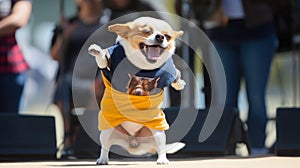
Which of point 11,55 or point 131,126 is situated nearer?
point 131,126

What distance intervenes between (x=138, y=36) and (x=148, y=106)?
47 cm

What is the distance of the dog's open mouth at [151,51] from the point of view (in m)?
5.85

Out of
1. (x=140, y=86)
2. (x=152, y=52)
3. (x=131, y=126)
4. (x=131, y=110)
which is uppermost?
(x=152, y=52)

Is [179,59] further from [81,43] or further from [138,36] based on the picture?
[138,36]

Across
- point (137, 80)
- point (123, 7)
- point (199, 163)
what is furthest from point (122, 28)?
point (123, 7)

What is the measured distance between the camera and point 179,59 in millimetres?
8094

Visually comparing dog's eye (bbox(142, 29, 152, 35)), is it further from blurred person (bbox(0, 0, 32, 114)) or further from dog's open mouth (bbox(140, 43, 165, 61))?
blurred person (bbox(0, 0, 32, 114))

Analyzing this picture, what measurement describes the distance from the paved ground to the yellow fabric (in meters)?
0.29

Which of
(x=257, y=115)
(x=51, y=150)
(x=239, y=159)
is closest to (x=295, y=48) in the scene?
(x=257, y=115)

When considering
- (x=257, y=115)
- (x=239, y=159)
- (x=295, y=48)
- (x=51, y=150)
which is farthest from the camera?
(x=295, y=48)

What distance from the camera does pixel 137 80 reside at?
19.3ft

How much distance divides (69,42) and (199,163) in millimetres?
2417

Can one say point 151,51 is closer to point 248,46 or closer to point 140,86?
point 140,86

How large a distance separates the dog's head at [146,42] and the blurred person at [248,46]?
7.20ft
